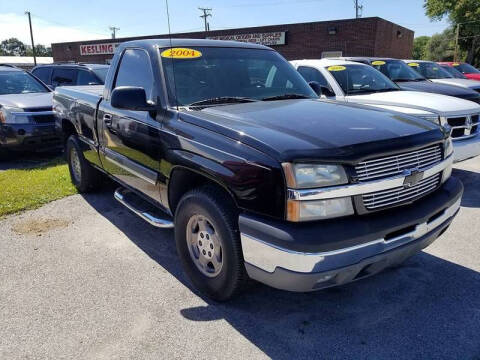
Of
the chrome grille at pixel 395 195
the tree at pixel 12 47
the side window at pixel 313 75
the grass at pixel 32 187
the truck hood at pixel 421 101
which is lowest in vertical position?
the grass at pixel 32 187

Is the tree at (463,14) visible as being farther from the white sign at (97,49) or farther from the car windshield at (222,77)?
the car windshield at (222,77)

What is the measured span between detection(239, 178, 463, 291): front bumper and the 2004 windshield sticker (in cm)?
177

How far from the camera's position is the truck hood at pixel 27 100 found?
7.61 m

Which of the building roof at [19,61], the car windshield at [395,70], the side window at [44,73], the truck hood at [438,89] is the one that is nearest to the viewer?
the truck hood at [438,89]

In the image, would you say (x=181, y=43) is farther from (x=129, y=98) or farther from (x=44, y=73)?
(x=44, y=73)

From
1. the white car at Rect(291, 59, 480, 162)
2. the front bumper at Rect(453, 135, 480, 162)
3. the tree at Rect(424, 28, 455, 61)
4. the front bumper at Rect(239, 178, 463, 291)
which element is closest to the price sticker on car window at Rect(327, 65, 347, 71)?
the white car at Rect(291, 59, 480, 162)

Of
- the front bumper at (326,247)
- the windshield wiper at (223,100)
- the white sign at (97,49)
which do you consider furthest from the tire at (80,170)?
the white sign at (97,49)

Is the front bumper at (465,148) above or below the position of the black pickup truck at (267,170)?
below

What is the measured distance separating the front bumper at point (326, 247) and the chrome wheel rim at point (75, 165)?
3858 millimetres

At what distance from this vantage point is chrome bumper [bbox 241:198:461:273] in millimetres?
2174

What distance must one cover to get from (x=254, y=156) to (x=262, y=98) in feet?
4.29

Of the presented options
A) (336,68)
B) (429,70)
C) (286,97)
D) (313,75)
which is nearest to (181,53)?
(286,97)

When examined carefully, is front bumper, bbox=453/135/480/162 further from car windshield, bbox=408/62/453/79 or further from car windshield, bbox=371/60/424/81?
car windshield, bbox=408/62/453/79

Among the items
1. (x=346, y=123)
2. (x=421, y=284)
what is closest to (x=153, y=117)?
(x=346, y=123)
